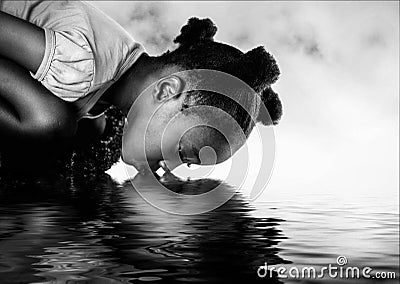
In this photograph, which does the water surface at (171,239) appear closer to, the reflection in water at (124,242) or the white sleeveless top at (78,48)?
the reflection in water at (124,242)

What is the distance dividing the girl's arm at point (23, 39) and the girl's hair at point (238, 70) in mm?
293

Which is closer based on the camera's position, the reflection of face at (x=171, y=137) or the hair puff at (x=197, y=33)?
the reflection of face at (x=171, y=137)

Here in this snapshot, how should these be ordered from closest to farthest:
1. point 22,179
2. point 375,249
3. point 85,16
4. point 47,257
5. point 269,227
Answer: point 47,257 → point 375,249 → point 269,227 → point 85,16 → point 22,179

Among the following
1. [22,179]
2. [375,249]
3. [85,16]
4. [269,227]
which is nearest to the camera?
[375,249]

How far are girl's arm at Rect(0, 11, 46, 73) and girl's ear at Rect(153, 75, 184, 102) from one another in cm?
26

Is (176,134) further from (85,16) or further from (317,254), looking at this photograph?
(317,254)

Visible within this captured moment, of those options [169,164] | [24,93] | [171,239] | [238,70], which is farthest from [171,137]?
[171,239]

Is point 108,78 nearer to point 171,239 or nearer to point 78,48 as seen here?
point 78,48

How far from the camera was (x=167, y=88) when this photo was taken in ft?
3.80

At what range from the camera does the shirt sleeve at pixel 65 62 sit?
3.39ft

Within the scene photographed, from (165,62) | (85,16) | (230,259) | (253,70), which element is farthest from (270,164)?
(230,259)

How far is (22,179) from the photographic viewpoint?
1.39 m

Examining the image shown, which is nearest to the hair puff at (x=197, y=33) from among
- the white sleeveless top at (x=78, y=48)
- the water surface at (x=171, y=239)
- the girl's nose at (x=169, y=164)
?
the white sleeveless top at (x=78, y=48)

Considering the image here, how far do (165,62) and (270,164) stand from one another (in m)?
0.34
